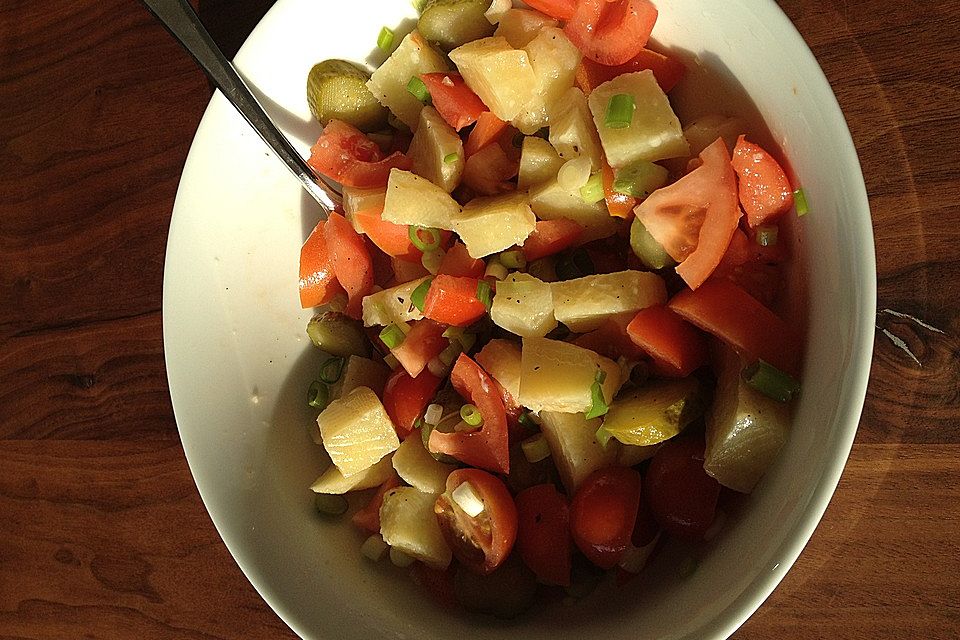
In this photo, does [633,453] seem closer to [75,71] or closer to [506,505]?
[506,505]

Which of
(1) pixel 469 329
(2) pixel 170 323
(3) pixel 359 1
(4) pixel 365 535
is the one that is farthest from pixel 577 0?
(4) pixel 365 535

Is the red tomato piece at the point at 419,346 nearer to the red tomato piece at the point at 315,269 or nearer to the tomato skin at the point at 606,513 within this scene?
the red tomato piece at the point at 315,269

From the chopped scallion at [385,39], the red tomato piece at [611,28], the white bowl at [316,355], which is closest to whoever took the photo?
the white bowl at [316,355]

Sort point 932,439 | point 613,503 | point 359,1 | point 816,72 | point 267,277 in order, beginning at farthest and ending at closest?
point 267,277 → point 359,1 → point 932,439 → point 613,503 → point 816,72

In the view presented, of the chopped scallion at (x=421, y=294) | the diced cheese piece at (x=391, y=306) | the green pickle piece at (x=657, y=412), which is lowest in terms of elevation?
the green pickle piece at (x=657, y=412)

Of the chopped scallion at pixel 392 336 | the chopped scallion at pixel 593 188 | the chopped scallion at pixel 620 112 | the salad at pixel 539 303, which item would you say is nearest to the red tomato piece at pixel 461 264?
the salad at pixel 539 303

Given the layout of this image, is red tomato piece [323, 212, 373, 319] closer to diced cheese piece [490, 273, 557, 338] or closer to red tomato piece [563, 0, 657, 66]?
diced cheese piece [490, 273, 557, 338]

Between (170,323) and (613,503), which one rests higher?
(170,323)
